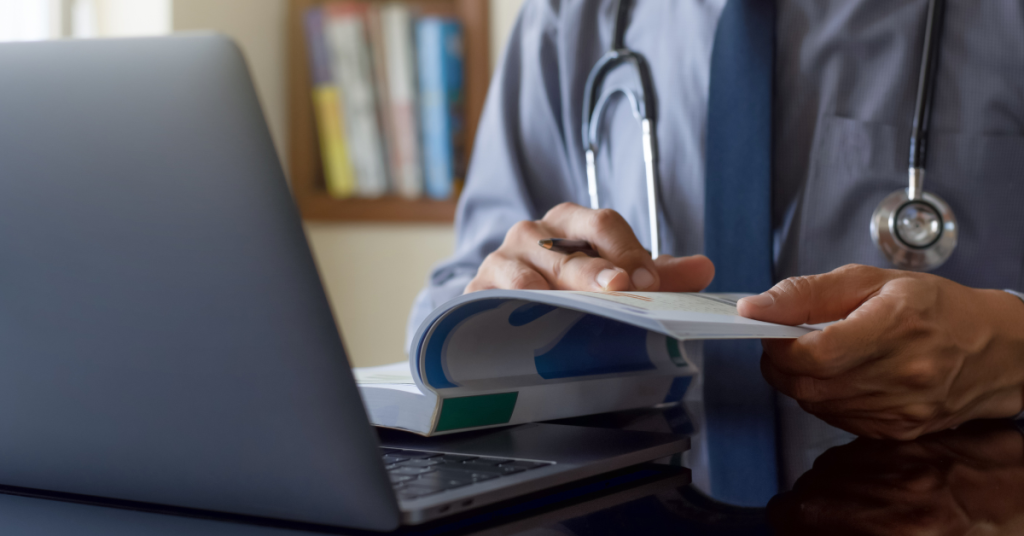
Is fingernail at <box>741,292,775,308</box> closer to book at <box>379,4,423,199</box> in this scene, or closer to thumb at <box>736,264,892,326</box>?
thumb at <box>736,264,892,326</box>

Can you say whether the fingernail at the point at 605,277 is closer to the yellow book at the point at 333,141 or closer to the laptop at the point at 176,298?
Answer: the laptop at the point at 176,298

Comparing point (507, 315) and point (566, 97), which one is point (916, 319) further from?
point (566, 97)

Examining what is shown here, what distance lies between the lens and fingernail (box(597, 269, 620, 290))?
0.52 metres

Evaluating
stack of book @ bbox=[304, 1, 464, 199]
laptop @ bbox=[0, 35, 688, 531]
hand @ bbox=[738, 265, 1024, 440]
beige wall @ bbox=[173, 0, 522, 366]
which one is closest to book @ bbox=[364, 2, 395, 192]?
stack of book @ bbox=[304, 1, 464, 199]

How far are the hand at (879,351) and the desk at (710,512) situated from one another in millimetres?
72

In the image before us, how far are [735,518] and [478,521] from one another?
0.11m

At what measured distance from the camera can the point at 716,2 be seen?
0.87 m

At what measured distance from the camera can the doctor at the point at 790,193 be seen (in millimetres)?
469

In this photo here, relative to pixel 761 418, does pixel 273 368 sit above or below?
above

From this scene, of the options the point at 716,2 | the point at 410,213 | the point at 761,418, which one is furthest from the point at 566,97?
the point at 410,213

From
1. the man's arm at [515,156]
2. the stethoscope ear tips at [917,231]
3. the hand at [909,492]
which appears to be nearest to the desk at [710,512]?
the hand at [909,492]

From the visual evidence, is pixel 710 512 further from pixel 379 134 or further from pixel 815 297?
pixel 379 134

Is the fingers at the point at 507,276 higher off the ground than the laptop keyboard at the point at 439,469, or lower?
higher

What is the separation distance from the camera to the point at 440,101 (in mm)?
1598
